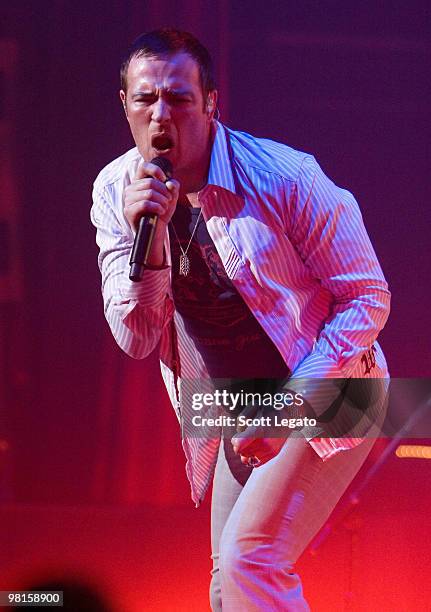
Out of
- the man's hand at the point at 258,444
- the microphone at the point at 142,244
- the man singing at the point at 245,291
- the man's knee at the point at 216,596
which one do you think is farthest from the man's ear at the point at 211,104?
the man's knee at the point at 216,596

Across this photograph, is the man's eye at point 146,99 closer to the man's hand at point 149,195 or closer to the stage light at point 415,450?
the man's hand at point 149,195

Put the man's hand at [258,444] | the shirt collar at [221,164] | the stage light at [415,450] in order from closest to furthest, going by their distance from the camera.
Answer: the man's hand at [258,444], the shirt collar at [221,164], the stage light at [415,450]

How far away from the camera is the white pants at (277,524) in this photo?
1313 millimetres

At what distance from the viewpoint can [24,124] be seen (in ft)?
8.34

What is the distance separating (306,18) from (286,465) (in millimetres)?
1404

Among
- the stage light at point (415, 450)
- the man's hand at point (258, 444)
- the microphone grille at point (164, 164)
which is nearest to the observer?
the man's hand at point (258, 444)

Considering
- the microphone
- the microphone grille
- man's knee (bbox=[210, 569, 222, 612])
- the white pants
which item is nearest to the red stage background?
man's knee (bbox=[210, 569, 222, 612])

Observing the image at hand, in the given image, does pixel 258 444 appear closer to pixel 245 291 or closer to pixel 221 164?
pixel 245 291

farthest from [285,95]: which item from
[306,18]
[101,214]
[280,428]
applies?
[280,428]

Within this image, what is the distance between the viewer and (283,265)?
1491 millimetres

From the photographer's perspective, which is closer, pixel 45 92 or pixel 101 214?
pixel 101 214

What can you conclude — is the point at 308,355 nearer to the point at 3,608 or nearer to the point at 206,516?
the point at 3,608

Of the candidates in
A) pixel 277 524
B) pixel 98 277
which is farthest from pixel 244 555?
pixel 98 277

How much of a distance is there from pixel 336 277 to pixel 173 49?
1.64 feet
